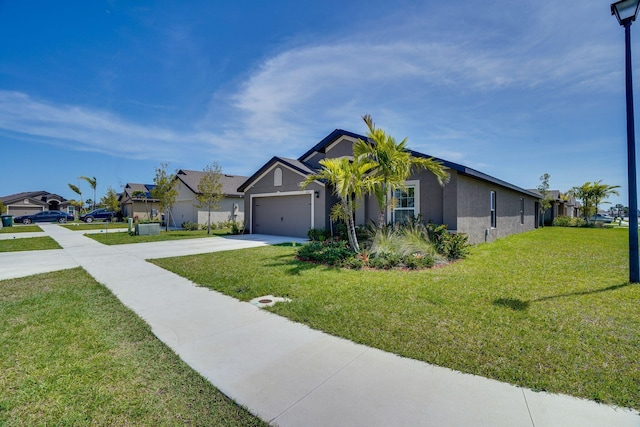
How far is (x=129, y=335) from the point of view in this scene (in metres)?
3.67

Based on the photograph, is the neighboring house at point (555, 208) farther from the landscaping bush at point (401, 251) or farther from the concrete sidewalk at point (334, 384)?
the concrete sidewalk at point (334, 384)

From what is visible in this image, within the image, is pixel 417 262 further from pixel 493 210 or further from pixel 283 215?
pixel 283 215

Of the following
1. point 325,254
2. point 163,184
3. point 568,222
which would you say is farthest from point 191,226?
point 568,222

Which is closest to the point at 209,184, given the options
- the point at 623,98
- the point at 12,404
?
the point at 12,404

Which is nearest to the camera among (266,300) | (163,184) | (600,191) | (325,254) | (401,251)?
(266,300)

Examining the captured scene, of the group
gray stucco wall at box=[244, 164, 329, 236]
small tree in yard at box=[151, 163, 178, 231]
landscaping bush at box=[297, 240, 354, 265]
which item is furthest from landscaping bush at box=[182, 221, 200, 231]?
landscaping bush at box=[297, 240, 354, 265]

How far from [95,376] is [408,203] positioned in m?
10.1

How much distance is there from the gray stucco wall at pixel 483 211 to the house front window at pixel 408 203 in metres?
1.45

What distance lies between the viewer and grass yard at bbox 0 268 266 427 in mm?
2221

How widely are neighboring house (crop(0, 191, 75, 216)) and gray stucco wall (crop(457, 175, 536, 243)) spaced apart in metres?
54.0

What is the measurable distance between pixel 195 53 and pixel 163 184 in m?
12.2

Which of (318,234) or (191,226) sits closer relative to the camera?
(318,234)

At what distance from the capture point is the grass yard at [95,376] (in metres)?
2.22

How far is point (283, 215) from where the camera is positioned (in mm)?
16047
